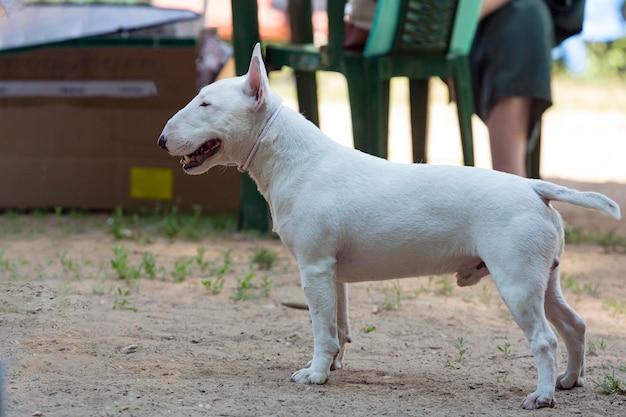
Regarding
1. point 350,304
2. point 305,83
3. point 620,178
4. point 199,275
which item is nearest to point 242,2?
point 305,83

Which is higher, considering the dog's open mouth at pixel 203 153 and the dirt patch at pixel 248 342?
the dog's open mouth at pixel 203 153

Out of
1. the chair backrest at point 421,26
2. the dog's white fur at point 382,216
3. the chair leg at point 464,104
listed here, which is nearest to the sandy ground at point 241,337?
the dog's white fur at point 382,216

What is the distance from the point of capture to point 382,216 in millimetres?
3105

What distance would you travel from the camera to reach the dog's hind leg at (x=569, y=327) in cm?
319

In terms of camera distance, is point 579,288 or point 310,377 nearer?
point 310,377

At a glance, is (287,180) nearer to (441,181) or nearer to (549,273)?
(441,181)

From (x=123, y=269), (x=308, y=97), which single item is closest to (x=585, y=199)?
(x=123, y=269)

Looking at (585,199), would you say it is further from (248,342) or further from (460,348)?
(248,342)

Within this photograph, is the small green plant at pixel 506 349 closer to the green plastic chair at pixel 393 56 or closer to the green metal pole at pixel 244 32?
the green plastic chair at pixel 393 56

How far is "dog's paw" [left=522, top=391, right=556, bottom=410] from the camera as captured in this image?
9.68ft

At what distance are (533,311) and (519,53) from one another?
2855mm

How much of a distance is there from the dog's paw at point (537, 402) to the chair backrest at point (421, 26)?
8.96ft

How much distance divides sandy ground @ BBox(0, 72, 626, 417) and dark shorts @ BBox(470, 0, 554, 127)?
Result: 1.00 meters

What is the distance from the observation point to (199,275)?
15.9 feet
